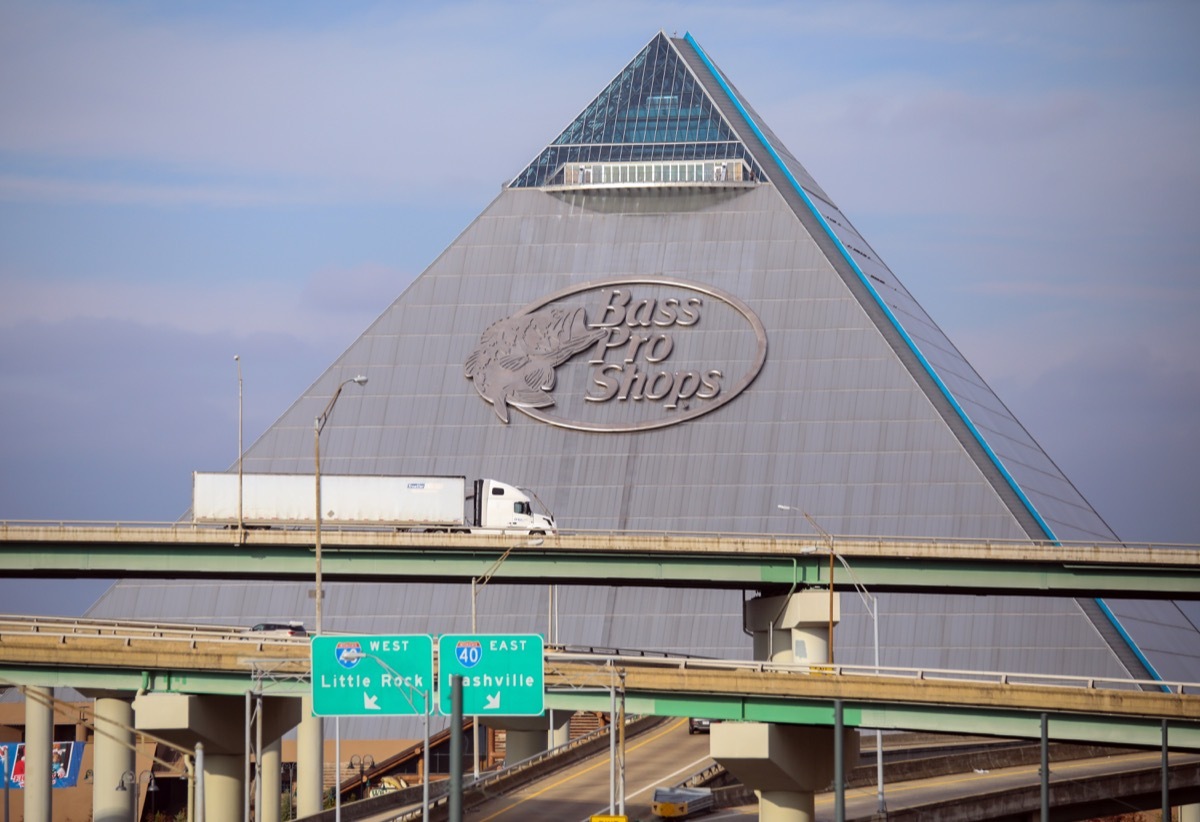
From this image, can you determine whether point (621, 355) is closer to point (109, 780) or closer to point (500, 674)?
point (109, 780)

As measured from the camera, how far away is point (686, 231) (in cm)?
10469

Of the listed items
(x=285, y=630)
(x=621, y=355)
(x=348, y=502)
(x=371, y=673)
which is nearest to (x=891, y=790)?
(x=348, y=502)

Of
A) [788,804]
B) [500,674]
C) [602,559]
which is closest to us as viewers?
[500,674]

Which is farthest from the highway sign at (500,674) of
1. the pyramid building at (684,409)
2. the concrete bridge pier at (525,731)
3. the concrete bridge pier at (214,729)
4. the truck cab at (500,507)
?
the pyramid building at (684,409)

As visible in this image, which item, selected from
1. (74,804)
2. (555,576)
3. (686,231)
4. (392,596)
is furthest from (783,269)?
(74,804)

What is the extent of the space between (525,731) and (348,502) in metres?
12.4

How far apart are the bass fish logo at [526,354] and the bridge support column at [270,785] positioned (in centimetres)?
3098

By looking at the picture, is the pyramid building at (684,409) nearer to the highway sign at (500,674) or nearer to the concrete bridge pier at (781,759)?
the concrete bridge pier at (781,759)

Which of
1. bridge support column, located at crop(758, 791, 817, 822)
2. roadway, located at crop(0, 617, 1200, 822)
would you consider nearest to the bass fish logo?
roadway, located at crop(0, 617, 1200, 822)

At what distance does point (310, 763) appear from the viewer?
7531cm

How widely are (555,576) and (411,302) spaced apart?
111 ft

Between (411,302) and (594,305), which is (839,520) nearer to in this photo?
(594,305)

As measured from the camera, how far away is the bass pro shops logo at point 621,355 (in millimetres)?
99125

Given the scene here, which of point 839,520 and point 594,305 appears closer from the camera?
point 839,520
